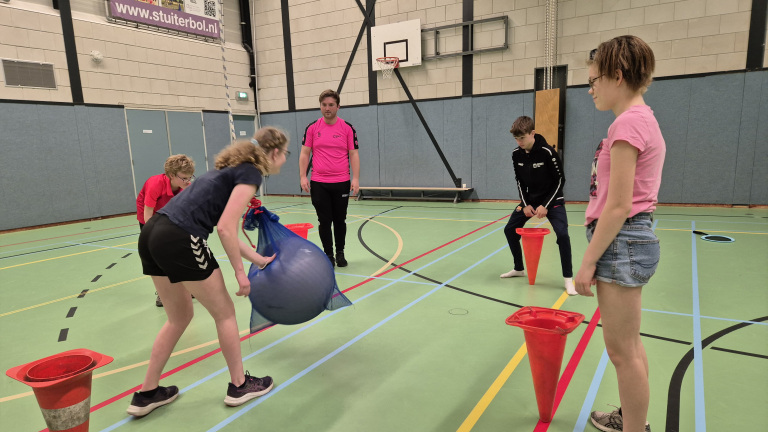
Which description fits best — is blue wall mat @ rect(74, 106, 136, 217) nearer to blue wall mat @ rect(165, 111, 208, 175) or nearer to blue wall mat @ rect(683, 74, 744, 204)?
blue wall mat @ rect(165, 111, 208, 175)

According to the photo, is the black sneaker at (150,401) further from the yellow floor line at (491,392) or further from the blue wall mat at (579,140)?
the blue wall mat at (579,140)

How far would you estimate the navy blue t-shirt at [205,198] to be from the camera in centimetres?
194

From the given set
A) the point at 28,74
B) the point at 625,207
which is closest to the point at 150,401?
the point at 625,207

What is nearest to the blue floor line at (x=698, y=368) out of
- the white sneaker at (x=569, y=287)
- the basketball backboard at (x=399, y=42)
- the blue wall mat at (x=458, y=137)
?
the white sneaker at (x=569, y=287)

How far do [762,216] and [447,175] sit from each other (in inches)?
233

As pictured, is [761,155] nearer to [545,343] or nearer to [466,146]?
[466,146]

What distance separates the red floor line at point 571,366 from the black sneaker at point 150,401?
6.03 ft

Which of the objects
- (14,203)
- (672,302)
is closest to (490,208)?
(672,302)

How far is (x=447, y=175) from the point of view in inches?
415

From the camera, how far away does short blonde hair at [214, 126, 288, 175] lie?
2000mm

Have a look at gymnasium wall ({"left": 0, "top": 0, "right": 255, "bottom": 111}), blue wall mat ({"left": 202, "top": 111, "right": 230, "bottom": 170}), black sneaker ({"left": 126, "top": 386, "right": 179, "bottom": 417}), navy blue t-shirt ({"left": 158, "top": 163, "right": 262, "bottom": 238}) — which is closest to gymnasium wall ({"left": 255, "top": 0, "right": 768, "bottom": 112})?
gymnasium wall ({"left": 0, "top": 0, "right": 255, "bottom": 111})

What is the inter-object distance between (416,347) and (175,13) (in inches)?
420

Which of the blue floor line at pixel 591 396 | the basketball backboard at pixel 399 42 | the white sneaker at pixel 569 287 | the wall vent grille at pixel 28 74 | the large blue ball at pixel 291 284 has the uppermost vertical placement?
the basketball backboard at pixel 399 42

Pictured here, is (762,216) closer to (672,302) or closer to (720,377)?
(672,302)
